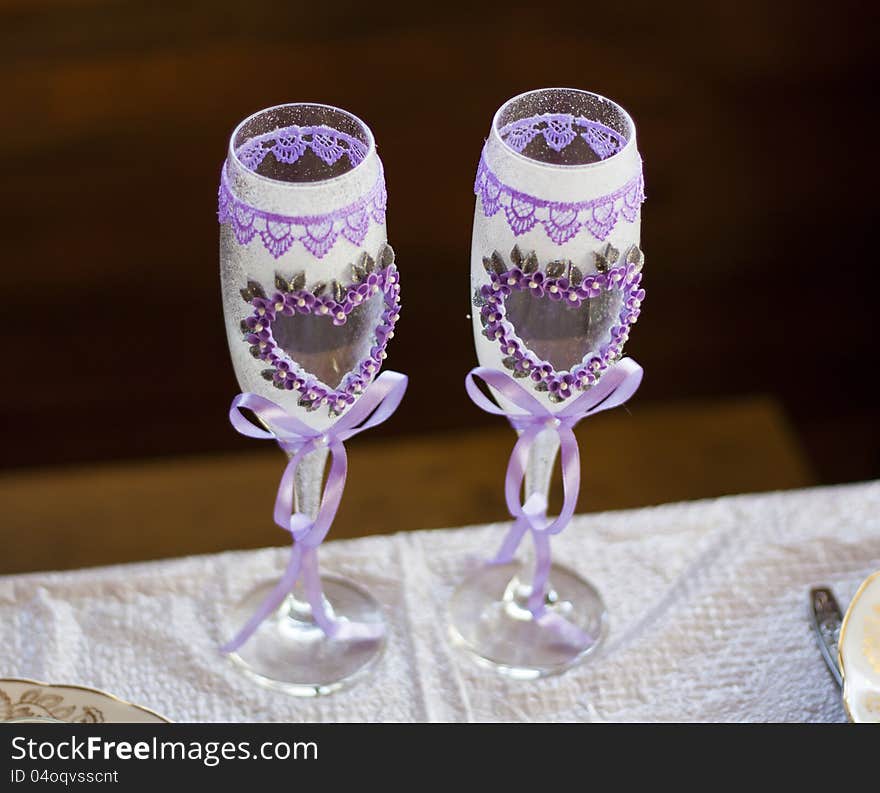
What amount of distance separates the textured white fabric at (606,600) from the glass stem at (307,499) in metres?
0.04

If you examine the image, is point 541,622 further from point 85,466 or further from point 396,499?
point 85,466

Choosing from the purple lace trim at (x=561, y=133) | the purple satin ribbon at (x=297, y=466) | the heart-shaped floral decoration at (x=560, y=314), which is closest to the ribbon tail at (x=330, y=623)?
the purple satin ribbon at (x=297, y=466)

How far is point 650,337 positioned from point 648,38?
49 centimetres

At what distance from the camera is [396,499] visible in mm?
1518

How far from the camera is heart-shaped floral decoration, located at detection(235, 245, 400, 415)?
2.38 feet

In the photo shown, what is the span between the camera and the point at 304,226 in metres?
0.71

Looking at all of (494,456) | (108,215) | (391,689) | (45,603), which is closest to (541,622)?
(391,689)

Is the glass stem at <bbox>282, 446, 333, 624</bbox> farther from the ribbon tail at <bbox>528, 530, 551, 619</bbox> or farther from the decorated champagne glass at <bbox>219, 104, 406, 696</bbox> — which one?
the ribbon tail at <bbox>528, 530, 551, 619</bbox>

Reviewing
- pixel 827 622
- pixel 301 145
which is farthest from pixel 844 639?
pixel 301 145

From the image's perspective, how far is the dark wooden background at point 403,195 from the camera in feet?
6.44

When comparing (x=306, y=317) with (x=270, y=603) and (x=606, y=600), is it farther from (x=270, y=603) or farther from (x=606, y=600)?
(x=606, y=600)

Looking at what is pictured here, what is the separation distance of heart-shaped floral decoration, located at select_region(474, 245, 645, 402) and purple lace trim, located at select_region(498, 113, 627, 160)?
73 mm

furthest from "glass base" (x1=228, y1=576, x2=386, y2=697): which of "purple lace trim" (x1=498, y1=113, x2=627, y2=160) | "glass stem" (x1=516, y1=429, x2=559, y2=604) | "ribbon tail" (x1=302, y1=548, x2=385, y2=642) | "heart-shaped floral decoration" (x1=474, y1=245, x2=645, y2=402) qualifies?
"purple lace trim" (x1=498, y1=113, x2=627, y2=160)

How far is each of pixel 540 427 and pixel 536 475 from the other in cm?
7
